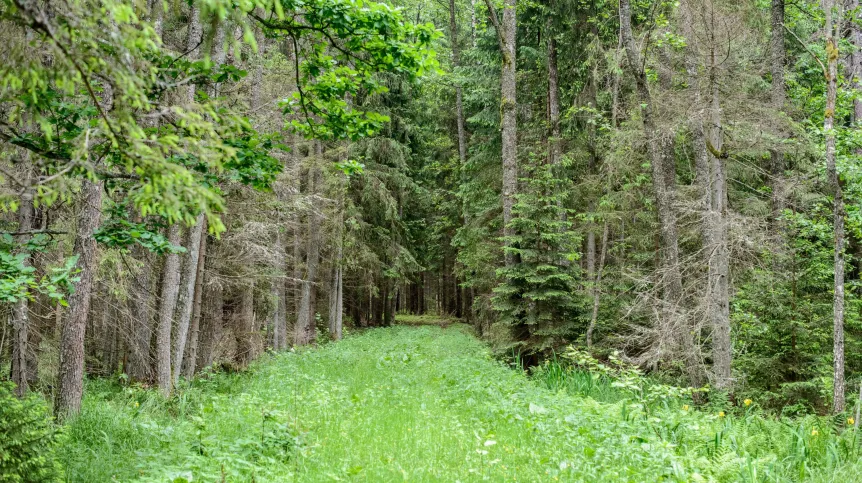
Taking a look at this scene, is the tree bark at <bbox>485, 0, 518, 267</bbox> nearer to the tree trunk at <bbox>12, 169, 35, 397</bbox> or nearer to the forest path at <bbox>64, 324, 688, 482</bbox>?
the forest path at <bbox>64, 324, 688, 482</bbox>

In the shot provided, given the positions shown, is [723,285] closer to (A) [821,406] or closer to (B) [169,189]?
(A) [821,406]

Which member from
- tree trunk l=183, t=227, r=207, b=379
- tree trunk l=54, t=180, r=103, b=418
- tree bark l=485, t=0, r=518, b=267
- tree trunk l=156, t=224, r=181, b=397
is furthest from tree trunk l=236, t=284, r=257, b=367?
tree trunk l=54, t=180, r=103, b=418

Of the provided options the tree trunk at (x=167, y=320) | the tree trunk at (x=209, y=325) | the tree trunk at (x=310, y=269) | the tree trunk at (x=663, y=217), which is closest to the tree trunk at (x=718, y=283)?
the tree trunk at (x=663, y=217)

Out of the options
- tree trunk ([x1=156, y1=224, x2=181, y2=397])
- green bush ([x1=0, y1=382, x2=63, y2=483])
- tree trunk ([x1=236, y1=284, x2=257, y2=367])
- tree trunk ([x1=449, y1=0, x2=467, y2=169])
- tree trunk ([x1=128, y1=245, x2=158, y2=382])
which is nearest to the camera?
green bush ([x1=0, y1=382, x2=63, y2=483])

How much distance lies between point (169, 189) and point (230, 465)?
2851 mm

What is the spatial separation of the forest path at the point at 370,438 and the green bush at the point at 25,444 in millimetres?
625

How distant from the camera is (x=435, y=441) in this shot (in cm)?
555

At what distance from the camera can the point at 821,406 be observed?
922 cm

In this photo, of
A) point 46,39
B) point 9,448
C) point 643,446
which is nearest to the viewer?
point 46,39

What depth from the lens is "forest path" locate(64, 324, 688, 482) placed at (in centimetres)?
452

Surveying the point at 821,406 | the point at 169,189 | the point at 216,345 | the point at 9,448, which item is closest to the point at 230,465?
the point at 9,448

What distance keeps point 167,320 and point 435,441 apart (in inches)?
238

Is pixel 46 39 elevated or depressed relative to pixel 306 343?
elevated

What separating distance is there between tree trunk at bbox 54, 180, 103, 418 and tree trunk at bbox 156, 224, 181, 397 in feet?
6.98
